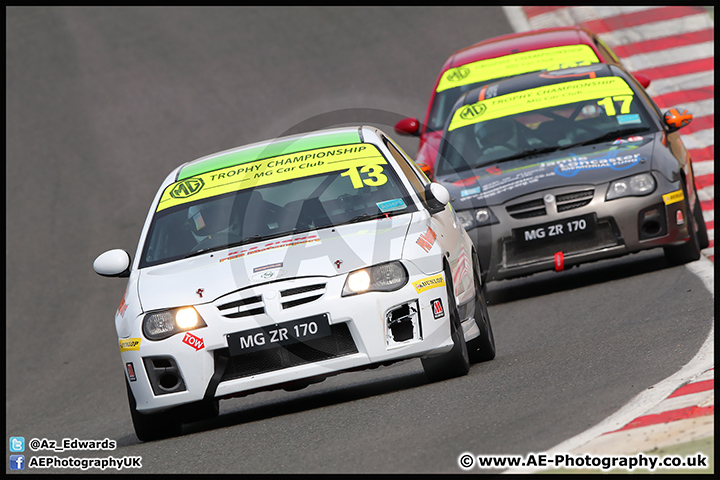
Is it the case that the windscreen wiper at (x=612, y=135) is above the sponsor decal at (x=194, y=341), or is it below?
above

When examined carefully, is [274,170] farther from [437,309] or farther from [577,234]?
[577,234]

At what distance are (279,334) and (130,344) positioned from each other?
94 cm

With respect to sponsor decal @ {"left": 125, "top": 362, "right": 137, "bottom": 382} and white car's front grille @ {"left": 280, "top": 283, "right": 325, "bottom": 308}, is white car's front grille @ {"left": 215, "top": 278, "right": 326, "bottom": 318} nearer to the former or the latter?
white car's front grille @ {"left": 280, "top": 283, "right": 325, "bottom": 308}

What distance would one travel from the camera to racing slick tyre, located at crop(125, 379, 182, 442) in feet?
23.2

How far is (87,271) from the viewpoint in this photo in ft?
50.0

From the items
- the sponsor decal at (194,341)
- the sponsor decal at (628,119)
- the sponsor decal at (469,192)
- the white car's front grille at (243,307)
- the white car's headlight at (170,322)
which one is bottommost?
the sponsor decal at (469,192)

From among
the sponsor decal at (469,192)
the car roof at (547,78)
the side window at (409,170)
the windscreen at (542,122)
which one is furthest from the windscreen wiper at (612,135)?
the side window at (409,170)

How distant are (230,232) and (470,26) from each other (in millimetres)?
16019

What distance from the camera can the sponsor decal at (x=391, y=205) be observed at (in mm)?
7508

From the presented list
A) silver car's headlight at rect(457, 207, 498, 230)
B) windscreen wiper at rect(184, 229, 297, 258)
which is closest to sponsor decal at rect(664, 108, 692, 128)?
silver car's headlight at rect(457, 207, 498, 230)

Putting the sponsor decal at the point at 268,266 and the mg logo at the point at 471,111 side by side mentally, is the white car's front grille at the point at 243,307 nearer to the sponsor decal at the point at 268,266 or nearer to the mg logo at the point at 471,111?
the sponsor decal at the point at 268,266
